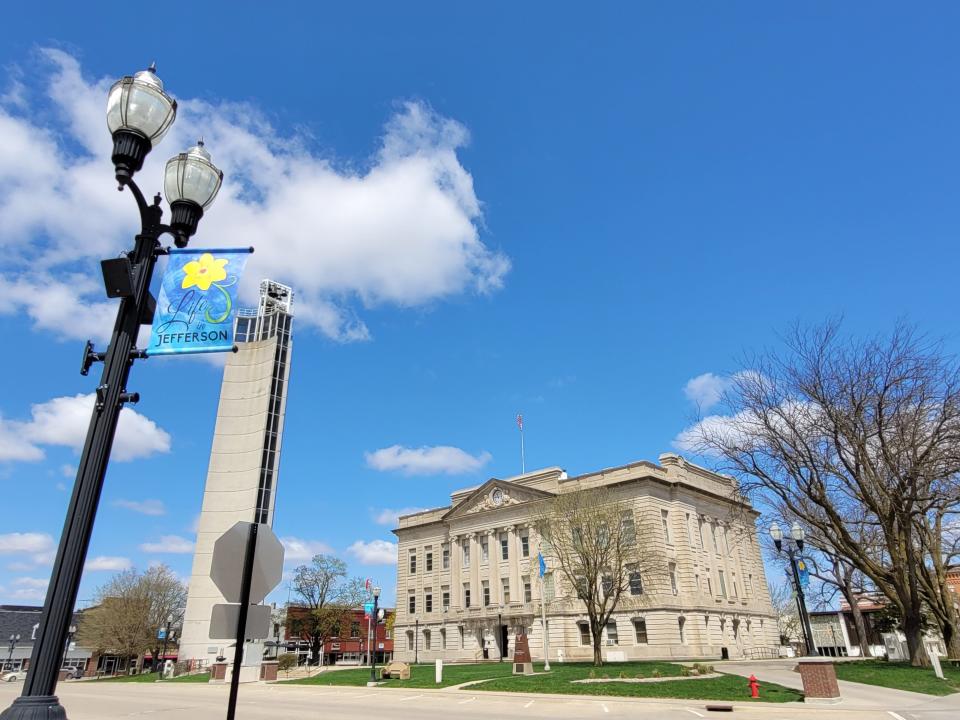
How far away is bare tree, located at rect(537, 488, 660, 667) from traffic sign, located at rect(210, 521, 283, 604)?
38.9 m

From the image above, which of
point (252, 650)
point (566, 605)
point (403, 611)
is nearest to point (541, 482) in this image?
point (566, 605)

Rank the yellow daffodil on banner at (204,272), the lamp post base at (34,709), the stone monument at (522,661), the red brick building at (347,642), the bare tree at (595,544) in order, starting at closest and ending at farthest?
the lamp post base at (34,709) < the yellow daffodil on banner at (204,272) < the stone monument at (522,661) < the bare tree at (595,544) < the red brick building at (347,642)

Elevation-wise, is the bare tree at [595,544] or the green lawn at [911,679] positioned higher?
the bare tree at [595,544]

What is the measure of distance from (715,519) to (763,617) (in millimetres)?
12548

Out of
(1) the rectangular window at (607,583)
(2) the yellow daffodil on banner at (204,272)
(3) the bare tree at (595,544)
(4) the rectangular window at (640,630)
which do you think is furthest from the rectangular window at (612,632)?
(2) the yellow daffodil on banner at (204,272)

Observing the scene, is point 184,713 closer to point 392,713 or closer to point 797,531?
point 392,713

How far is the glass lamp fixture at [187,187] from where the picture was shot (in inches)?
306

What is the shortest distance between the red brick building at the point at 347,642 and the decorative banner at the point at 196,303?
82453 mm

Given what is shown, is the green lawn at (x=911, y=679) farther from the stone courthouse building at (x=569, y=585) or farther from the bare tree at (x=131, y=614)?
the bare tree at (x=131, y=614)

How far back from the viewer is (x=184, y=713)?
63.7 ft

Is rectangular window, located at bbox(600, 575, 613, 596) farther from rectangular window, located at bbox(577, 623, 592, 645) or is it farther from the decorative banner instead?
the decorative banner

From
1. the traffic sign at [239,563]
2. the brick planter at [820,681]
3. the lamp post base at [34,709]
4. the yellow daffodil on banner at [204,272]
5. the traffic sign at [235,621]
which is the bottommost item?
the brick planter at [820,681]

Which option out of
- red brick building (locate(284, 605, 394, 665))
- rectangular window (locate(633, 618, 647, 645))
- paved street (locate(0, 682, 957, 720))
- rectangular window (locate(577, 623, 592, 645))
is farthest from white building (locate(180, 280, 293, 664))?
paved street (locate(0, 682, 957, 720))

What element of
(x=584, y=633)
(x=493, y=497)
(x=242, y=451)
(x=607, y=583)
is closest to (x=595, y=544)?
(x=607, y=583)
